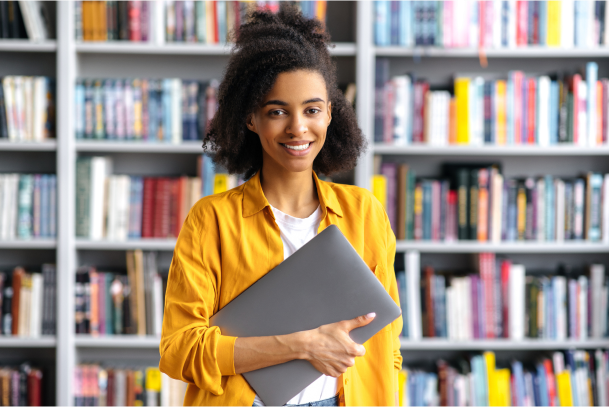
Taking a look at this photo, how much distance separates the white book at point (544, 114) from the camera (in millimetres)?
2045

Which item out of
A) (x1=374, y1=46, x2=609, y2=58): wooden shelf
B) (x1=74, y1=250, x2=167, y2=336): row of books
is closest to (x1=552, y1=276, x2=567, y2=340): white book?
(x1=374, y1=46, x2=609, y2=58): wooden shelf

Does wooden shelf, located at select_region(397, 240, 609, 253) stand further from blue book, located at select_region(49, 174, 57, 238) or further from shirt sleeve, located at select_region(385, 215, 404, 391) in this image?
blue book, located at select_region(49, 174, 57, 238)

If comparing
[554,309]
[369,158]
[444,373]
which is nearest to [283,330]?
[369,158]

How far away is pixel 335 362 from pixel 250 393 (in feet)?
0.54

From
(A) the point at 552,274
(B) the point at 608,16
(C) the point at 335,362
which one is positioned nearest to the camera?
(C) the point at 335,362

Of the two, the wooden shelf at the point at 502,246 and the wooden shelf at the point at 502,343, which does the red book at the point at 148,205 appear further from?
the wooden shelf at the point at 502,343

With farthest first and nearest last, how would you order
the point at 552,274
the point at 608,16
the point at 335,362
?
1. the point at 552,274
2. the point at 608,16
3. the point at 335,362

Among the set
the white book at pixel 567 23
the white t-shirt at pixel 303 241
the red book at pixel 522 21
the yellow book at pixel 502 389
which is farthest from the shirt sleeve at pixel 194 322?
the white book at pixel 567 23

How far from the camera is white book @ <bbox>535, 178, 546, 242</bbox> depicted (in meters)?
2.08

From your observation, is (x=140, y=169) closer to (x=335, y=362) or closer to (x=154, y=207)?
(x=154, y=207)

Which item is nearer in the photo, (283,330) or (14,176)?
(283,330)

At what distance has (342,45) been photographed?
2.07 meters

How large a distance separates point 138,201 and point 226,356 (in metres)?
1.42

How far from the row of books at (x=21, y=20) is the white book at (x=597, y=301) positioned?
2.53 meters
